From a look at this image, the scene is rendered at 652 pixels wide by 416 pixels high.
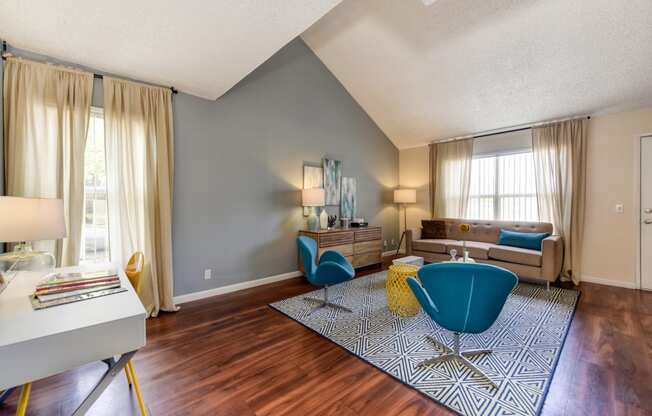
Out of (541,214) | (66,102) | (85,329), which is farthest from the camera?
(541,214)

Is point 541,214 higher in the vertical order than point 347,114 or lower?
lower

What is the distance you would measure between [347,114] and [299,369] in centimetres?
439

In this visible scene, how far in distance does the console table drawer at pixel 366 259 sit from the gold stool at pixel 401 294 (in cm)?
165

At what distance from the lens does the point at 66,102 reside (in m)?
2.58

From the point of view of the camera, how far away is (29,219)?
1688mm

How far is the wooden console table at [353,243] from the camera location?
416 cm

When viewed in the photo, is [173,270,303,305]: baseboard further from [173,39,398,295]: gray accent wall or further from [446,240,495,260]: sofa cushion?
[446,240,495,260]: sofa cushion

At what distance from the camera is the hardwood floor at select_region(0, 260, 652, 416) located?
166 centimetres

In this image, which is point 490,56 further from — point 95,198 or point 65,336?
point 95,198

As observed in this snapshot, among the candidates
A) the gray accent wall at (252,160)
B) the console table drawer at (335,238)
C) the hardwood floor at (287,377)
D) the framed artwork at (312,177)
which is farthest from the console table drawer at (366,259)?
the hardwood floor at (287,377)

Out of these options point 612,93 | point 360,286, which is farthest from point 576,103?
point 360,286

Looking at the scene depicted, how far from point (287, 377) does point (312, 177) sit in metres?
3.15

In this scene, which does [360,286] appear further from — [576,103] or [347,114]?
[576,103]

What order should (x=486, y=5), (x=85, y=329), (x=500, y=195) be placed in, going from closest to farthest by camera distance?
(x=85, y=329) → (x=486, y=5) → (x=500, y=195)
